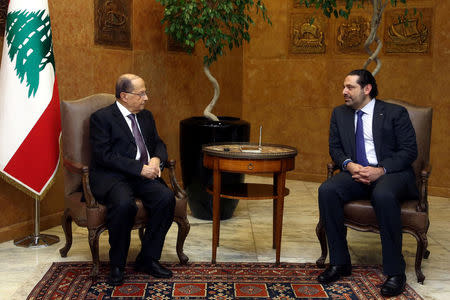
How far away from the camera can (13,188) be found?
15.8 feet

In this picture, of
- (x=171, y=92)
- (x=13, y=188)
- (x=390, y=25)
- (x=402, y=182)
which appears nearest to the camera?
(x=402, y=182)

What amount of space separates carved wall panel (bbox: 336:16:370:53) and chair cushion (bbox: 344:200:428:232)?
353cm

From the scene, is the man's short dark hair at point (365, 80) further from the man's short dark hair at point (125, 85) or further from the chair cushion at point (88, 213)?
the chair cushion at point (88, 213)

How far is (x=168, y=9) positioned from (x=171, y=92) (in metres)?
1.21

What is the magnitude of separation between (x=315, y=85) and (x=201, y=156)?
2687mm

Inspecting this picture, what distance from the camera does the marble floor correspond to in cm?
396

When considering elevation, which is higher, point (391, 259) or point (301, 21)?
point (301, 21)

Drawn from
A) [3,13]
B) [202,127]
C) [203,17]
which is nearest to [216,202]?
[202,127]

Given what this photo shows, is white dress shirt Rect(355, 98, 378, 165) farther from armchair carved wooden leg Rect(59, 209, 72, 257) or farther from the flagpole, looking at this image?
the flagpole

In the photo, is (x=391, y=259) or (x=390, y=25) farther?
(x=390, y=25)

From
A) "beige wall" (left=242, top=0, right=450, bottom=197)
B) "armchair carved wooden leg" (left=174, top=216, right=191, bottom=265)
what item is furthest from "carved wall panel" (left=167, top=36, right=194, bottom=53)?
"armchair carved wooden leg" (left=174, top=216, right=191, bottom=265)

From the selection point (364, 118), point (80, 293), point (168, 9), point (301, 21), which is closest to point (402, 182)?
point (364, 118)

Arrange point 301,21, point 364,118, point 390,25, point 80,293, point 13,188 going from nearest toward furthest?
point 80,293
point 364,118
point 13,188
point 390,25
point 301,21

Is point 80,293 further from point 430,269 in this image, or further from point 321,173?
point 321,173
